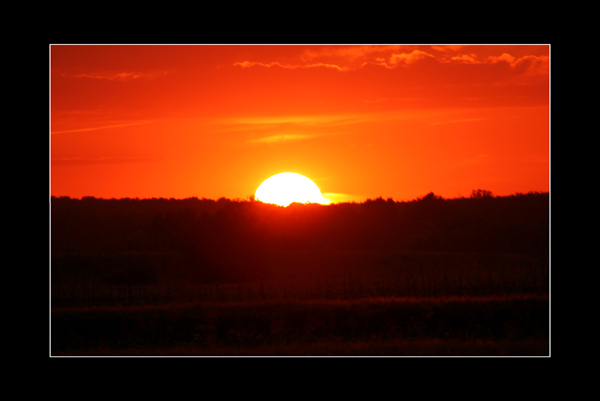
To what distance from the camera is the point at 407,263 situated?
14.8 m

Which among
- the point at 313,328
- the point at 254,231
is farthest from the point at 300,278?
the point at 313,328

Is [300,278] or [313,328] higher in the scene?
[300,278]

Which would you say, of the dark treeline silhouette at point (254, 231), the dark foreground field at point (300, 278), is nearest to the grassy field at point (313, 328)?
the dark foreground field at point (300, 278)

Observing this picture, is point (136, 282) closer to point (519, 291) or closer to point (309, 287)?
point (309, 287)

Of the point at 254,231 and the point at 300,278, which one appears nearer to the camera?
the point at 300,278

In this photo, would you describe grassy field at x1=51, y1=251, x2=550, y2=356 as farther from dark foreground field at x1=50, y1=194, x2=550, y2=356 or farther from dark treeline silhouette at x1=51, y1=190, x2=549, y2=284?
dark treeline silhouette at x1=51, y1=190, x2=549, y2=284

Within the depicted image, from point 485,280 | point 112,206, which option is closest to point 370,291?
point 485,280

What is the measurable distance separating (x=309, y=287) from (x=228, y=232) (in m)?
2.75

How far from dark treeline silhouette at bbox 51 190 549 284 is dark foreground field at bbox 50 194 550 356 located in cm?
4

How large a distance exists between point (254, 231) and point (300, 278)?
74.0 inches

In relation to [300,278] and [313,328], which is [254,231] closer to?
[300,278]

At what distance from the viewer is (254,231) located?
45.7 feet

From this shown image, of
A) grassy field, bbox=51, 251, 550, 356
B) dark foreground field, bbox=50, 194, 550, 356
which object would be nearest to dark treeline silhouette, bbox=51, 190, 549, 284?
dark foreground field, bbox=50, 194, 550, 356

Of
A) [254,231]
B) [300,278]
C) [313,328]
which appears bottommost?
[313,328]
